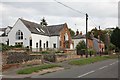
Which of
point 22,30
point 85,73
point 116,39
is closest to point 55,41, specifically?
point 22,30

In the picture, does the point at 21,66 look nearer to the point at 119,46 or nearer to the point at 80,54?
the point at 80,54

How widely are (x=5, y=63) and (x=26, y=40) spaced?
32621mm

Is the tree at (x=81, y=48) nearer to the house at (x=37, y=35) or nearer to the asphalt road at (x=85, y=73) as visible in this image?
the house at (x=37, y=35)

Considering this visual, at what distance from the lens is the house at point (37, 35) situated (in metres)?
56.6

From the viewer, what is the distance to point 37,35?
190 ft

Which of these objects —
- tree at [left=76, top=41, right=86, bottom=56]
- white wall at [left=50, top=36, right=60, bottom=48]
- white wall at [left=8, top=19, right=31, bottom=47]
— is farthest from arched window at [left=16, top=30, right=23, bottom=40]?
tree at [left=76, top=41, right=86, bottom=56]

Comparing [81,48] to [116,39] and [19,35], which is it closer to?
[19,35]

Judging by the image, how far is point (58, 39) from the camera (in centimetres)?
6262

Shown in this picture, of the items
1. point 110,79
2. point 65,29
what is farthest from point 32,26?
point 110,79

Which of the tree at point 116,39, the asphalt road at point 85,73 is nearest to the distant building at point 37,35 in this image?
the asphalt road at point 85,73

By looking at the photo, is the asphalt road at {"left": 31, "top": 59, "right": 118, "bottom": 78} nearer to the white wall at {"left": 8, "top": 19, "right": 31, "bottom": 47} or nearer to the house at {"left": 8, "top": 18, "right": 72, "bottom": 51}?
the house at {"left": 8, "top": 18, "right": 72, "bottom": 51}

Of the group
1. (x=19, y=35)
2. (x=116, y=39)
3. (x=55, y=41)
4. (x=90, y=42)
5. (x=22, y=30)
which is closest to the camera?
(x=22, y=30)

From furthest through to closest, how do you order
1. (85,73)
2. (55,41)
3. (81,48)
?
(55,41)
(81,48)
(85,73)

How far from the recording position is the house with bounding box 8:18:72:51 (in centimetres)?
5662
